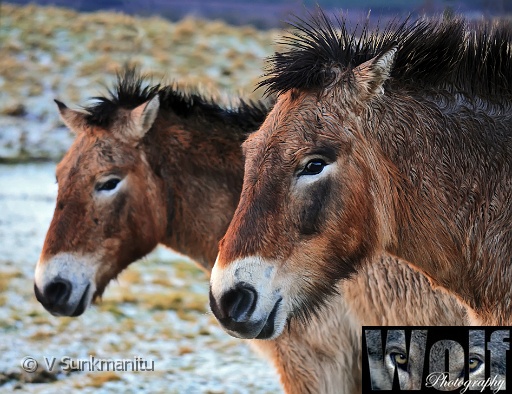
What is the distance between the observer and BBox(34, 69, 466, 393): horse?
165 inches

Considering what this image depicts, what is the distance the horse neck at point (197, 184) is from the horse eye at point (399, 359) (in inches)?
52.9

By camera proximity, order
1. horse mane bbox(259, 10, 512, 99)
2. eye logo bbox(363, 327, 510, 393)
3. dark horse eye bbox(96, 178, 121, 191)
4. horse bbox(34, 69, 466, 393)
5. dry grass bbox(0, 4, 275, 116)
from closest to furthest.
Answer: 1. horse mane bbox(259, 10, 512, 99)
2. eye logo bbox(363, 327, 510, 393)
3. horse bbox(34, 69, 466, 393)
4. dark horse eye bbox(96, 178, 121, 191)
5. dry grass bbox(0, 4, 275, 116)

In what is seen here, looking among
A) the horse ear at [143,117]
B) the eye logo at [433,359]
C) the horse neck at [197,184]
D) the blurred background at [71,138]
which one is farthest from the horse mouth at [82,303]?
the eye logo at [433,359]

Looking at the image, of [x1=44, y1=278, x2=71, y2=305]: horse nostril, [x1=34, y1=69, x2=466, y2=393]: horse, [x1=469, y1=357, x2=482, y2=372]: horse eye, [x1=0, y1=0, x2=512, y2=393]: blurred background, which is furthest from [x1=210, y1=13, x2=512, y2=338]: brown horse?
[x1=44, y1=278, x2=71, y2=305]: horse nostril

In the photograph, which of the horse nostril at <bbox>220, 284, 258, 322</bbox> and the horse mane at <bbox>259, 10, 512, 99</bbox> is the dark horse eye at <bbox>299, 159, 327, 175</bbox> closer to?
the horse mane at <bbox>259, 10, 512, 99</bbox>

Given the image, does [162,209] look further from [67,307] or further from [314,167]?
[314,167]

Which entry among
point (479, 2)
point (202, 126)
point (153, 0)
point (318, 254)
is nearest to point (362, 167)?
point (318, 254)

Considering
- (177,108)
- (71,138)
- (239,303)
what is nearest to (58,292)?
(177,108)

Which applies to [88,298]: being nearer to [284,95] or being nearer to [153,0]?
[284,95]

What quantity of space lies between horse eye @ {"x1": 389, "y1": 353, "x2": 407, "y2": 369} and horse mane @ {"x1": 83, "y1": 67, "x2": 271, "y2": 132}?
1.71 meters

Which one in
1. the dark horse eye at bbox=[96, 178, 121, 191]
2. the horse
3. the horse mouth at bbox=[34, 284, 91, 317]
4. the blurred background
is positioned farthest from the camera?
the blurred background

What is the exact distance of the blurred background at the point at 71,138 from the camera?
6262 millimetres

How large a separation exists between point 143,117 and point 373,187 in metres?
2.04

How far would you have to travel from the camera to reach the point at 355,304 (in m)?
4.19
